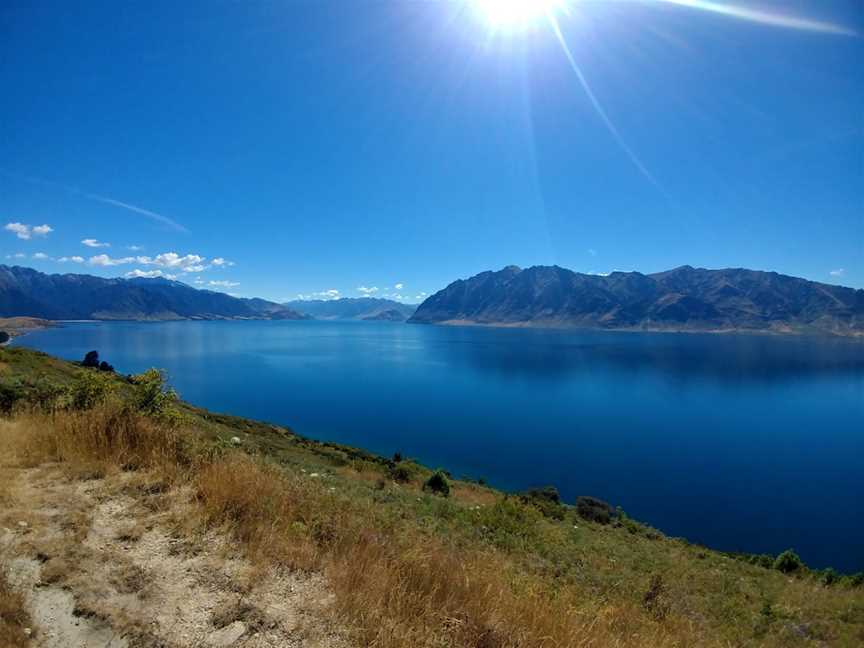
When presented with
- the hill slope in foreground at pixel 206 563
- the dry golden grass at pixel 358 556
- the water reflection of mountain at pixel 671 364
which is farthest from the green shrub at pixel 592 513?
the water reflection of mountain at pixel 671 364

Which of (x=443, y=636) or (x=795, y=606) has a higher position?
(x=443, y=636)

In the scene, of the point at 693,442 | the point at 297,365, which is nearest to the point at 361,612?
the point at 693,442

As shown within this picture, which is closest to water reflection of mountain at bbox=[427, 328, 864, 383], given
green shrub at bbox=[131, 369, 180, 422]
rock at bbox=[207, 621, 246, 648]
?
green shrub at bbox=[131, 369, 180, 422]

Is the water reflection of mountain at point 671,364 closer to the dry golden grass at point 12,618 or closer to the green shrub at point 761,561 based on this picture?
the green shrub at point 761,561

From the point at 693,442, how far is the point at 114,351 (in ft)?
421

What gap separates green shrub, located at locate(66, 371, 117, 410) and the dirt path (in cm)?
220

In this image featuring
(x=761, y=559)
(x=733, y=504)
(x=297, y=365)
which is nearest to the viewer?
(x=761, y=559)

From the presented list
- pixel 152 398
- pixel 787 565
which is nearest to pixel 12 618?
pixel 152 398

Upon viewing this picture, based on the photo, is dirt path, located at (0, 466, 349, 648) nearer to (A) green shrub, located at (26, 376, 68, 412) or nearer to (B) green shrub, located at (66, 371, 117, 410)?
(B) green shrub, located at (66, 371, 117, 410)

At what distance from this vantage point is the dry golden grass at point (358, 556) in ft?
9.91

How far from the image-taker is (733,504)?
29859 millimetres

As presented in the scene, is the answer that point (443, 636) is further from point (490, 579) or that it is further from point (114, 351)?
point (114, 351)

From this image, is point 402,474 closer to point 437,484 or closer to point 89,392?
point 437,484

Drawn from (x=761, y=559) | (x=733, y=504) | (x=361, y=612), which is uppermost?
(x=361, y=612)
